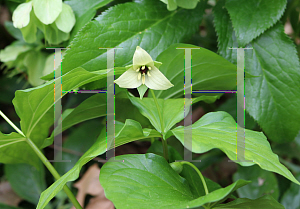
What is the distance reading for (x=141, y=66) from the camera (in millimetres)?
427

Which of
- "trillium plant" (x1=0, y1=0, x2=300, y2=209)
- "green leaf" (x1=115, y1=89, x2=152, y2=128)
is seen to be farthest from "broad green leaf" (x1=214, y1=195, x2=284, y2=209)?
"green leaf" (x1=115, y1=89, x2=152, y2=128)

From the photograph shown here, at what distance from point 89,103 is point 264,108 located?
0.42m

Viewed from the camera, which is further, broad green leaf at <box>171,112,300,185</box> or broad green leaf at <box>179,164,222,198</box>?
broad green leaf at <box>179,164,222,198</box>

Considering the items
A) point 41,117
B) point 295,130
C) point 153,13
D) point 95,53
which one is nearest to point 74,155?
point 41,117

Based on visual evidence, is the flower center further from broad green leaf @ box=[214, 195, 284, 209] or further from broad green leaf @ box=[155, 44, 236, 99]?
broad green leaf @ box=[214, 195, 284, 209]

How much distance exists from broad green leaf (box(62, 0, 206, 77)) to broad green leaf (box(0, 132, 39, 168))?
6.9 inches

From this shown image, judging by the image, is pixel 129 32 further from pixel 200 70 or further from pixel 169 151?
pixel 169 151

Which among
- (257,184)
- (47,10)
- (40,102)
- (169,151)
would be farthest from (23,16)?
(257,184)

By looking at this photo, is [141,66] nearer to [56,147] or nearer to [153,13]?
[153,13]

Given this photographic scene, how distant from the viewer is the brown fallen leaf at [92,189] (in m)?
0.73

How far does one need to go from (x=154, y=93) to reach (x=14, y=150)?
35 centimetres

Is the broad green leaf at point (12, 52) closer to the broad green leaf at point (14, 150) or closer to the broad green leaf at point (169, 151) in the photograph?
the broad green leaf at point (14, 150)

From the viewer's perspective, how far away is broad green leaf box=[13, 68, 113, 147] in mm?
456

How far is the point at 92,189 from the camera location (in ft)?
2.53
